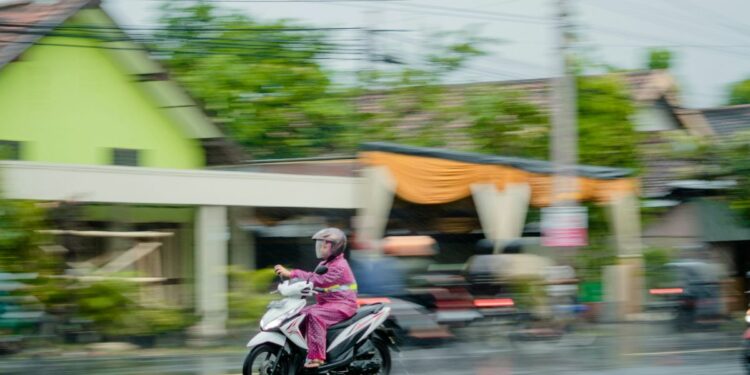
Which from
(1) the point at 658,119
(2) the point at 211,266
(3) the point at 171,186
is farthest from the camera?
(1) the point at 658,119

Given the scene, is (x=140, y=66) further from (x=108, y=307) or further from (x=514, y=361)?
(x=514, y=361)

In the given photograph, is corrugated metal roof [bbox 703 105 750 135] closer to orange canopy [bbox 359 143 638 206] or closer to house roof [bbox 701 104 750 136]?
house roof [bbox 701 104 750 136]

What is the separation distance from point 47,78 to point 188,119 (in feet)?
10.9

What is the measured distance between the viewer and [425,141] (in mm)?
29922

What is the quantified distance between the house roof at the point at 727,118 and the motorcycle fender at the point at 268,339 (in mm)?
31911

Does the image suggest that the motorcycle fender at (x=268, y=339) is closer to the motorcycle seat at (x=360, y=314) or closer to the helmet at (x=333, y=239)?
the motorcycle seat at (x=360, y=314)

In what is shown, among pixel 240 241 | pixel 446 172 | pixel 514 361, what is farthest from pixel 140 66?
pixel 514 361

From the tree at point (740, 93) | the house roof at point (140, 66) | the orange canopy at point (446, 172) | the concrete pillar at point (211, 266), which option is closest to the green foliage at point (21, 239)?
the concrete pillar at point (211, 266)

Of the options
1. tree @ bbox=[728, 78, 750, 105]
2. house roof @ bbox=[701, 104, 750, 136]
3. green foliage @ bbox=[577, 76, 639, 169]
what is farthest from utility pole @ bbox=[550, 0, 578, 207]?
tree @ bbox=[728, 78, 750, 105]

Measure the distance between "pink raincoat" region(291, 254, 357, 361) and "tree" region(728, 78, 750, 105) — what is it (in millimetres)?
52615

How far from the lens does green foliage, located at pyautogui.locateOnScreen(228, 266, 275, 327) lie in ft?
63.7

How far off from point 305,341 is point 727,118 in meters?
33.9

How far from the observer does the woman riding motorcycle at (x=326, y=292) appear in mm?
10773

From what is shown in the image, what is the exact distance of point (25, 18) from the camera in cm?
2295
